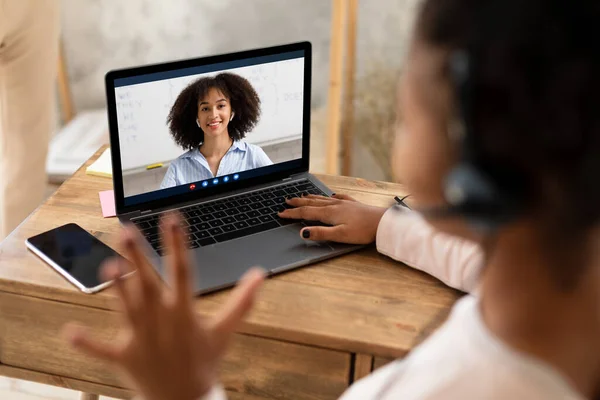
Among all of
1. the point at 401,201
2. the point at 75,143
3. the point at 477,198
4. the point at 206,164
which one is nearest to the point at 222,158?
the point at 206,164

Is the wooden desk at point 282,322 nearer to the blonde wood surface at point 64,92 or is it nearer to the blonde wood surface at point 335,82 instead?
the blonde wood surface at point 335,82

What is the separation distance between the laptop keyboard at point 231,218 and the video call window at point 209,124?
5cm

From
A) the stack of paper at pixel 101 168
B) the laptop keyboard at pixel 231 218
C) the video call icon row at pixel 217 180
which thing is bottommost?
the laptop keyboard at pixel 231 218

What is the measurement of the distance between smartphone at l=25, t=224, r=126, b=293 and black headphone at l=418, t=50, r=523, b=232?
2.20 feet

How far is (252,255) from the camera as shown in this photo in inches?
43.3

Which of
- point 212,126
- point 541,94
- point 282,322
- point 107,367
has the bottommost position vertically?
point 107,367

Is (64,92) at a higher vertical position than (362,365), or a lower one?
higher

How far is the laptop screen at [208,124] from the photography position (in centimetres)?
113

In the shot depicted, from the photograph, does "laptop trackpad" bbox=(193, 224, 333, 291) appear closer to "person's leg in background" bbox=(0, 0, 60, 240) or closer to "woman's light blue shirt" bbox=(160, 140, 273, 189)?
"woman's light blue shirt" bbox=(160, 140, 273, 189)

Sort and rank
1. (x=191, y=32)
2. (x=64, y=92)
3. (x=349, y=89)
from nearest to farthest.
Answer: (x=349, y=89) → (x=191, y=32) → (x=64, y=92)

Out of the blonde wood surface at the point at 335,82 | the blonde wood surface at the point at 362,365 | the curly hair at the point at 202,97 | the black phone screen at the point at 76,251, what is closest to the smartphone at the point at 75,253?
the black phone screen at the point at 76,251

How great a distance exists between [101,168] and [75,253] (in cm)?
29

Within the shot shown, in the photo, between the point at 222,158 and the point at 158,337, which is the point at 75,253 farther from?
the point at 158,337

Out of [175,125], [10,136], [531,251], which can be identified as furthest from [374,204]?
[10,136]
